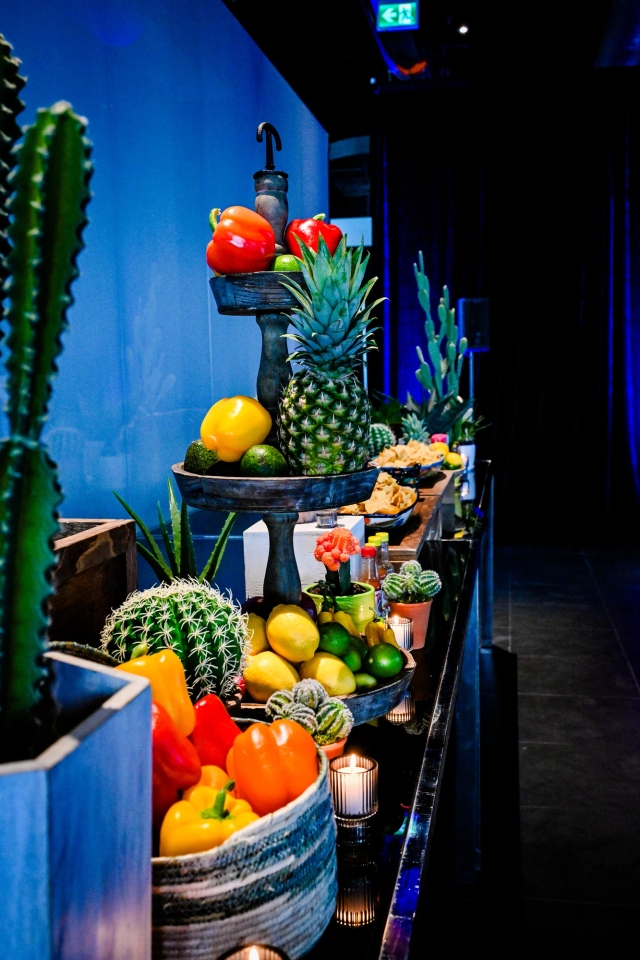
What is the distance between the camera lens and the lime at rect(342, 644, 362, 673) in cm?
121

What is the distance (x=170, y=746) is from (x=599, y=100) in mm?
7901

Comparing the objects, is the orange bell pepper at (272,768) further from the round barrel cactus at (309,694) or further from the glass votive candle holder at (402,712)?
the glass votive candle holder at (402,712)

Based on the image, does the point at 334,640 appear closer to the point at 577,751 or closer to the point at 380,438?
the point at 380,438

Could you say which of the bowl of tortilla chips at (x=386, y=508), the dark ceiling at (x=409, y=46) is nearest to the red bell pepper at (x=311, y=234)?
the bowl of tortilla chips at (x=386, y=508)

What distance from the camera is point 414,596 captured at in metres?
1.67

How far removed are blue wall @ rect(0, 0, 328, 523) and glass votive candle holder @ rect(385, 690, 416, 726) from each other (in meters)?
1.39

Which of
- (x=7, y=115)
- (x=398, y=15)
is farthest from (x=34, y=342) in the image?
(x=398, y=15)

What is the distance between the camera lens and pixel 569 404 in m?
Result: 7.84

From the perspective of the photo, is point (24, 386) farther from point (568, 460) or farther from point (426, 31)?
point (568, 460)

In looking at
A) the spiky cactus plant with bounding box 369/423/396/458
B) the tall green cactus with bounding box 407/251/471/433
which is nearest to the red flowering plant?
the spiky cactus plant with bounding box 369/423/396/458

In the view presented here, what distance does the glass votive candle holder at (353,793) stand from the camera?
0.98 metres

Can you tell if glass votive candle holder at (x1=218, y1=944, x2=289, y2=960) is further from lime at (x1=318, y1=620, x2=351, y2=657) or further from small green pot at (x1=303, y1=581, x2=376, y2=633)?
small green pot at (x1=303, y1=581, x2=376, y2=633)

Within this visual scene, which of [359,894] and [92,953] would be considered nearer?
[92,953]

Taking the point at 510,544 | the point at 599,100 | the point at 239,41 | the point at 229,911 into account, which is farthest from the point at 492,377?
the point at 229,911
